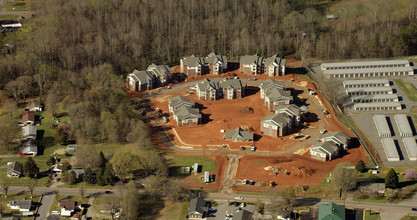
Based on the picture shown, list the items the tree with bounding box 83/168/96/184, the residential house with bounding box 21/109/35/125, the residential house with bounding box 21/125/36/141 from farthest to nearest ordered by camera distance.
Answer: the residential house with bounding box 21/109/35/125
the residential house with bounding box 21/125/36/141
the tree with bounding box 83/168/96/184

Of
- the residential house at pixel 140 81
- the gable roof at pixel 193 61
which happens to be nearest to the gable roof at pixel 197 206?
the residential house at pixel 140 81

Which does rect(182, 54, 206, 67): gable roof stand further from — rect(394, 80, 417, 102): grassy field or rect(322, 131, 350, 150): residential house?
rect(394, 80, 417, 102): grassy field

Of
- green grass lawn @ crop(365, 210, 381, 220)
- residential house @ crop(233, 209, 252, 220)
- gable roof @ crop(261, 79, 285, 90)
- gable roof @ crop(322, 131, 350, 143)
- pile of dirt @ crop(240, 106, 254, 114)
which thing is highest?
gable roof @ crop(261, 79, 285, 90)

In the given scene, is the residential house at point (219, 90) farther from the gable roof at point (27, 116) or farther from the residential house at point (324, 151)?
the gable roof at point (27, 116)

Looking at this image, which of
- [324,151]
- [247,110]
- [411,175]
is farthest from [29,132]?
[411,175]

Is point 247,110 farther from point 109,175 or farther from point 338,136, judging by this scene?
point 109,175

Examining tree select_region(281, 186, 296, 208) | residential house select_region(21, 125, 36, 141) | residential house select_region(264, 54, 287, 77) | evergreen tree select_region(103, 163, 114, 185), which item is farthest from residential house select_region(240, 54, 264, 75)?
tree select_region(281, 186, 296, 208)
